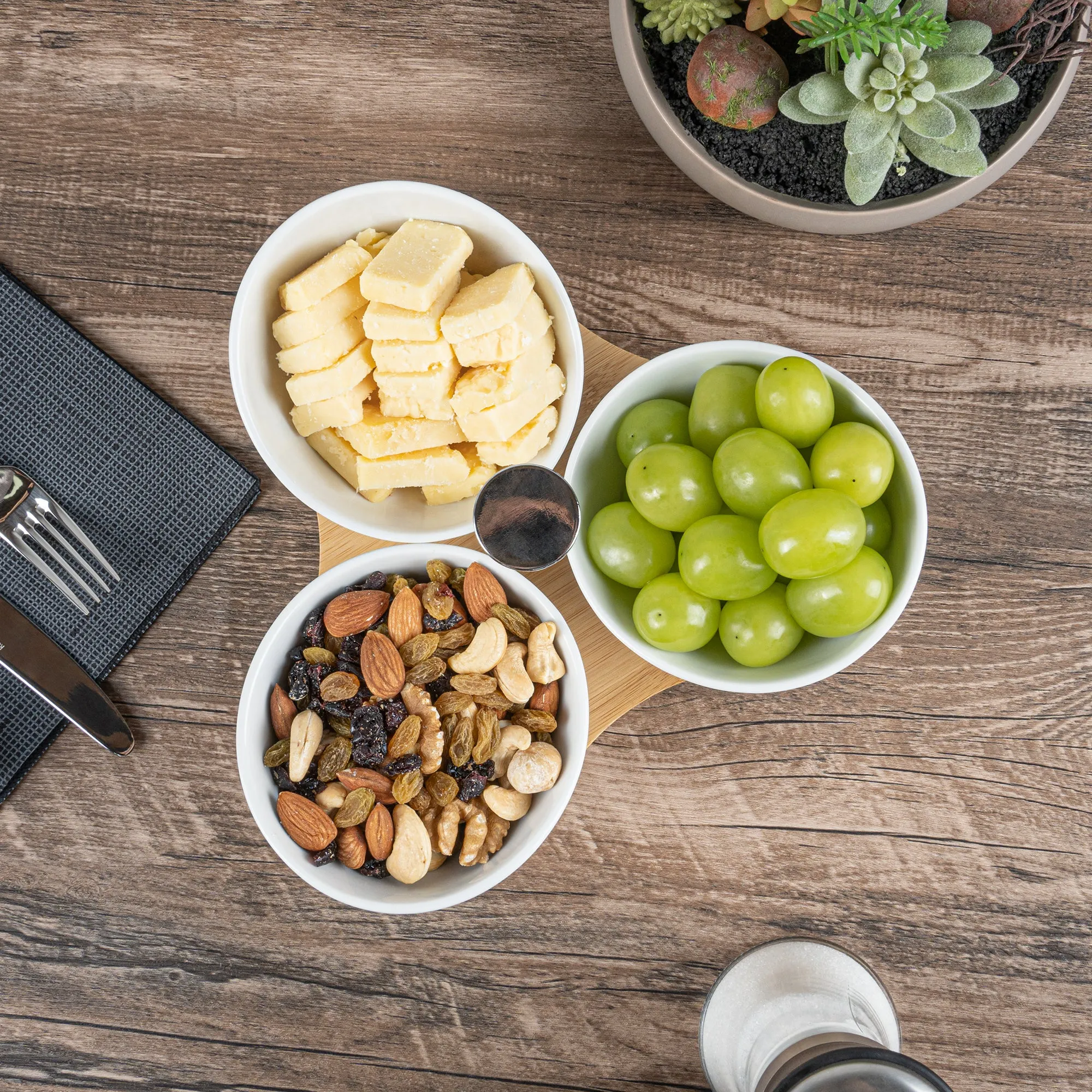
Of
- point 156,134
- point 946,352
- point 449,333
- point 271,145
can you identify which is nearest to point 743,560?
point 449,333

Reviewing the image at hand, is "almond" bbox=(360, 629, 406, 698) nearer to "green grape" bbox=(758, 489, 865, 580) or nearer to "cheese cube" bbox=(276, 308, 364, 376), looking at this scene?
"cheese cube" bbox=(276, 308, 364, 376)

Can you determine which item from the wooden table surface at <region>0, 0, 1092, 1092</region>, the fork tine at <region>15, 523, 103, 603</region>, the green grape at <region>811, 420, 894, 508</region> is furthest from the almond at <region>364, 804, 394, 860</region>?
the green grape at <region>811, 420, 894, 508</region>

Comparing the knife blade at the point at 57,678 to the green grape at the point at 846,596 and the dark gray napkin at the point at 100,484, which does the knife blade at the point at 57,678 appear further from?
the green grape at the point at 846,596

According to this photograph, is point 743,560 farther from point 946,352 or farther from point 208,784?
point 208,784

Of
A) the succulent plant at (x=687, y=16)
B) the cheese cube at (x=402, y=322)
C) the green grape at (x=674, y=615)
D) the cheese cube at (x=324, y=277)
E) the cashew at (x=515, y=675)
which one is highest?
the succulent plant at (x=687, y=16)

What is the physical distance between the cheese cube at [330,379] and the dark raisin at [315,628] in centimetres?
22

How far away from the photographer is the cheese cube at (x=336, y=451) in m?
0.92

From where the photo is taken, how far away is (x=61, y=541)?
→ 101cm

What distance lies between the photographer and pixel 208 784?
1.06 meters

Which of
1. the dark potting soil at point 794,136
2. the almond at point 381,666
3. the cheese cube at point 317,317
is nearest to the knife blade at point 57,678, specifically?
the almond at point 381,666

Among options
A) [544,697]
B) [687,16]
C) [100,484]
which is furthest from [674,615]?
[100,484]

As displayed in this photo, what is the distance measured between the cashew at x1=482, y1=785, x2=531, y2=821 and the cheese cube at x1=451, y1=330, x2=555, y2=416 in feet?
1.26

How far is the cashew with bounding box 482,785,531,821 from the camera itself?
0.90m

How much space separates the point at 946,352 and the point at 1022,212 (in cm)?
19
